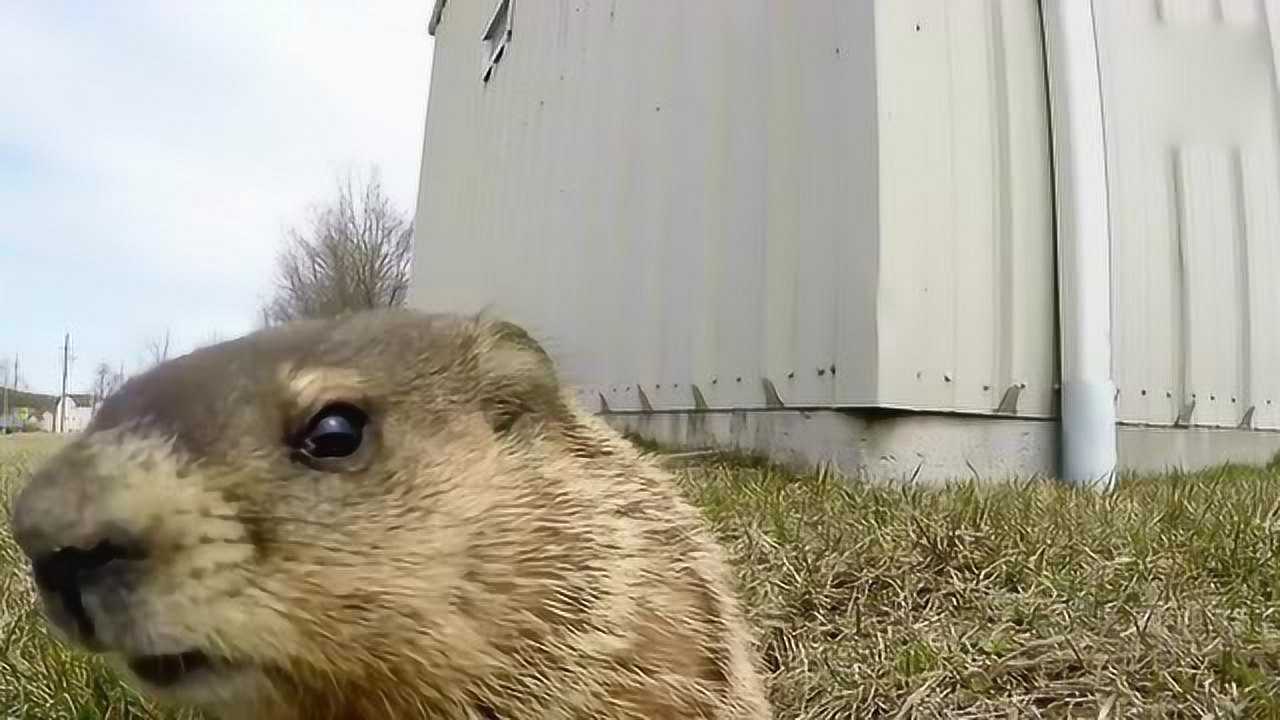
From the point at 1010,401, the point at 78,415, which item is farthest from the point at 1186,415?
the point at 78,415

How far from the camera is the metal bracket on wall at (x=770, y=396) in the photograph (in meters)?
6.43

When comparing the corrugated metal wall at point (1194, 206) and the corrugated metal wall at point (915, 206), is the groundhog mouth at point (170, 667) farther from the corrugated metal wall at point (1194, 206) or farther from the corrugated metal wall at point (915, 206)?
the corrugated metal wall at point (1194, 206)

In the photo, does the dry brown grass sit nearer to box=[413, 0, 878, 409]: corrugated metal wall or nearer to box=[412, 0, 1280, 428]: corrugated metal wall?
box=[413, 0, 878, 409]: corrugated metal wall

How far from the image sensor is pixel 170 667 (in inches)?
56.7

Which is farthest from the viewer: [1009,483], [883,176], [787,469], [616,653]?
[787,469]

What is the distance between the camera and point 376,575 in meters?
1.53

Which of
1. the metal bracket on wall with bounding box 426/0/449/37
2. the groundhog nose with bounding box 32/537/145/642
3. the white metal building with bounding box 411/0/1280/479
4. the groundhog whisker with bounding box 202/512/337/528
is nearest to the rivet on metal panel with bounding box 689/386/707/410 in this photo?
the white metal building with bounding box 411/0/1280/479

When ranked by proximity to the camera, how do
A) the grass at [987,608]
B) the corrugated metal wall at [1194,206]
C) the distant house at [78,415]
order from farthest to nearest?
the corrugated metal wall at [1194,206] → the grass at [987,608] → the distant house at [78,415]

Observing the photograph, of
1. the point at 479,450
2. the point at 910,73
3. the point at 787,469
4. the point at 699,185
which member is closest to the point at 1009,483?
the point at 787,469

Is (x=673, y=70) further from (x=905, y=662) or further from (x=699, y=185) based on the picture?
(x=905, y=662)

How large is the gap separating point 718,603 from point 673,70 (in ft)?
20.5

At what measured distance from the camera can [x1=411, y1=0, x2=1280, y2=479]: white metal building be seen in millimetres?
5797

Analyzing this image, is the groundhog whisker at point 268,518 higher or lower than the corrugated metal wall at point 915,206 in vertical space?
lower

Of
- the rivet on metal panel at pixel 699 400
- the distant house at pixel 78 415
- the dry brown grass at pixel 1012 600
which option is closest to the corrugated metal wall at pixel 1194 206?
the dry brown grass at pixel 1012 600
